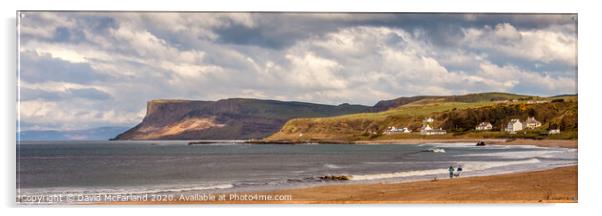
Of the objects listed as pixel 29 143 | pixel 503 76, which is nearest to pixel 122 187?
pixel 29 143

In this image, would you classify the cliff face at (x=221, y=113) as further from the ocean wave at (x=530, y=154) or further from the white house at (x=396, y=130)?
the ocean wave at (x=530, y=154)

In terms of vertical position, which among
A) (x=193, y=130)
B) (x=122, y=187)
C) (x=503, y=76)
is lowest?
(x=122, y=187)

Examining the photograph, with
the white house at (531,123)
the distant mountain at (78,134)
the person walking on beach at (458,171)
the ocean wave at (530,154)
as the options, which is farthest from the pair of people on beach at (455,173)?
the distant mountain at (78,134)

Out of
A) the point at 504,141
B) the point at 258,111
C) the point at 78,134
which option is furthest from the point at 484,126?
the point at 78,134

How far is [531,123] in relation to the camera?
28.2 feet

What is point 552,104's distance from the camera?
27.5ft

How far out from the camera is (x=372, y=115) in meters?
8.62

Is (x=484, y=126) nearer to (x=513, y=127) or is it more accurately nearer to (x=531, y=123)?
(x=513, y=127)

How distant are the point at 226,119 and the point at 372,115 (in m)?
1.63

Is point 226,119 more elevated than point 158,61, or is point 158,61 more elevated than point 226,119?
point 158,61

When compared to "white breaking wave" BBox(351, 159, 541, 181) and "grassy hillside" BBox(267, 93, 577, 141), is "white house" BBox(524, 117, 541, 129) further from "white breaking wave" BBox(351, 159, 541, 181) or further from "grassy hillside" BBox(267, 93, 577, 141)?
"white breaking wave" BBox(351, 159, 541, 181)

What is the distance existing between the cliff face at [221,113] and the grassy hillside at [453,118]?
108mm
